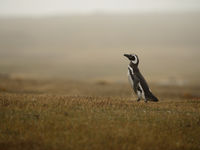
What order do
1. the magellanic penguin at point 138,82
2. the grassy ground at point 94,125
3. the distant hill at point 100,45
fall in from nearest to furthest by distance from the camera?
the grassy ground at point 94,125 < the magellanic penguin at point 138,82 < the distant hill at point 100,45

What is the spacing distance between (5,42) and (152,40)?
44.1 m

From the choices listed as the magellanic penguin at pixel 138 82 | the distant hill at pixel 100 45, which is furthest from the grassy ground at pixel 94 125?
the distant hill at pixel 100 45

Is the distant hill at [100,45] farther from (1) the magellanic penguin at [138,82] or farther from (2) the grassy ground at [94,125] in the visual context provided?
(2) the grassy ground at [94,125]

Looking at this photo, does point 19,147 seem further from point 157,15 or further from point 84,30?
point 157,15

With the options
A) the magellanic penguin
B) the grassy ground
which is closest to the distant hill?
the magellanic penguin

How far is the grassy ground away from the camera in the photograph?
1006 centimetres

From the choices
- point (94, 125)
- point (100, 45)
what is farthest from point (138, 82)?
point (100, 45)

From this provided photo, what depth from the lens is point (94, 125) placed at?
11125 millimetres

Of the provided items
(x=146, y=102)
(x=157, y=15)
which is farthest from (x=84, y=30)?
(x=146, y=102)

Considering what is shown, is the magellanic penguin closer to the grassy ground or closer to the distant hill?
the grassy ground

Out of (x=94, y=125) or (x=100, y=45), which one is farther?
(x=100, y=45)

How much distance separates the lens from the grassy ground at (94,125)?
33.0ft

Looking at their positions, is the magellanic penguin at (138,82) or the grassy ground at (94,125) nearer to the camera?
the grassy ground at (94,125)

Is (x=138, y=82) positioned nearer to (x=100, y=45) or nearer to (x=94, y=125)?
(x=94, y=125)
